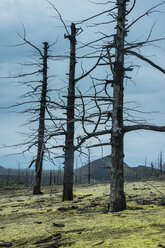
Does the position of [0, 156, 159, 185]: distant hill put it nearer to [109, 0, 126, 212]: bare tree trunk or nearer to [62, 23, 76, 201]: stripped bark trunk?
[62, 23, 76, 201]: stripped bark trunk

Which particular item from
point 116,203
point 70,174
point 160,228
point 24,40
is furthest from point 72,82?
point 160,228

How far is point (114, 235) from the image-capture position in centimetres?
439

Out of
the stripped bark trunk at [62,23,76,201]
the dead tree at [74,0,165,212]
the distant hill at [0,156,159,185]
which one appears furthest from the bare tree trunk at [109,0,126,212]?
the distant hill at [0,156,159,185]

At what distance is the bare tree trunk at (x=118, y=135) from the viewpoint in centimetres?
707

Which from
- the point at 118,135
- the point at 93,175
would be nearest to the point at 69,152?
the point at 118,135

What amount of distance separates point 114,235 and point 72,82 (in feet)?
28.9

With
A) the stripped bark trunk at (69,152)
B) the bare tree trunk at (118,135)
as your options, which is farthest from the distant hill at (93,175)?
the bare tree trunk at (118,135)

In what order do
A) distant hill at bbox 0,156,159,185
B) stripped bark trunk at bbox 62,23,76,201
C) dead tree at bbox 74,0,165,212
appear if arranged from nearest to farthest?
dead tree at bbox 74,0,165,212 → stripped bark trunk at bbox 62,23,76,201 → distant hill at bbox 0,156,159,185

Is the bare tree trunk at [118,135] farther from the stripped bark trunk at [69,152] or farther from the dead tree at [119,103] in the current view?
the stripped bark trunk at [69,152]

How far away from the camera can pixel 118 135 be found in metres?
7.12

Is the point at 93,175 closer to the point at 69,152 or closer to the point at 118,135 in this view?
the point at 69,152

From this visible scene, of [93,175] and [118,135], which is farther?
[93,175]

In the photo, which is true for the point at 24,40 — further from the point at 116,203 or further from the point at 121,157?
the point at 116,203

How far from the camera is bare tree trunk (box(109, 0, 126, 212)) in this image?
23.2 feet
